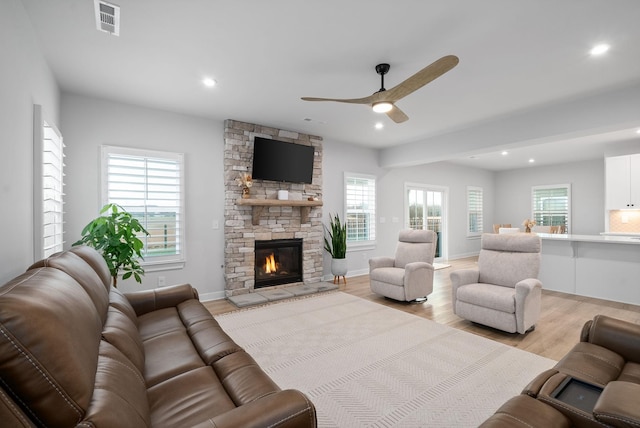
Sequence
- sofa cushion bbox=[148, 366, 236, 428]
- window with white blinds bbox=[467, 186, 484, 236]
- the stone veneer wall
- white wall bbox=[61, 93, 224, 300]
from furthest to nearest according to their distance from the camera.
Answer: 1. window with white blinds bbox=[467, 186, 484, 236]
2. the stone veneer wall
3. white wall bbox=[61, 93, 224, 300]
4. sofa cushion bbox=[148, 366, 236, 428]

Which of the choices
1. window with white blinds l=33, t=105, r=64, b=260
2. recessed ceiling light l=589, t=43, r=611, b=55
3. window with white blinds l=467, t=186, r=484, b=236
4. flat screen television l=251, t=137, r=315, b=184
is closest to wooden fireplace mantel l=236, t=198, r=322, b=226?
flat screen television l=251, t=137, r=315, b=184

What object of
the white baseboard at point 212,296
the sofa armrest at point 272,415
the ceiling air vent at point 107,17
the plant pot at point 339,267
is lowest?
the white baseboard at point 212,296

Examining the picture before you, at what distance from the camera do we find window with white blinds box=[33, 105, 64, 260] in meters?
2.42

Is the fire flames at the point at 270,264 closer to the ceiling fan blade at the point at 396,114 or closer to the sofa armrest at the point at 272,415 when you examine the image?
the ceiling fan blade at the point at 396,114

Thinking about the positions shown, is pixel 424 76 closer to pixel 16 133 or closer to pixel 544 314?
pixel 16 133

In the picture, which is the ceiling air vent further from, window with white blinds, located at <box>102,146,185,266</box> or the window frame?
the window frame

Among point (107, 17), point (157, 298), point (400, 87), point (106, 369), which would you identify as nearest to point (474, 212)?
point (400, 87)

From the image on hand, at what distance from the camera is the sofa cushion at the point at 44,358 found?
2.56ft

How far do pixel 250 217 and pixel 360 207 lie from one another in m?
2.50

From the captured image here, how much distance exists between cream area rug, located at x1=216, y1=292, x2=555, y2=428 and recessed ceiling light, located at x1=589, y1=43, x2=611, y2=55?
2769 millimetres

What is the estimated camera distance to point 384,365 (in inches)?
105

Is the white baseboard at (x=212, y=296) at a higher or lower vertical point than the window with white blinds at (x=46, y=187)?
lower

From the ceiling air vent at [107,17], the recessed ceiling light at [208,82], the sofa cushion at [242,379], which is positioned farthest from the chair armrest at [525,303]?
the ceiling air vent at [107,17]

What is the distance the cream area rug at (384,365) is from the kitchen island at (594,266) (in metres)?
2.78
